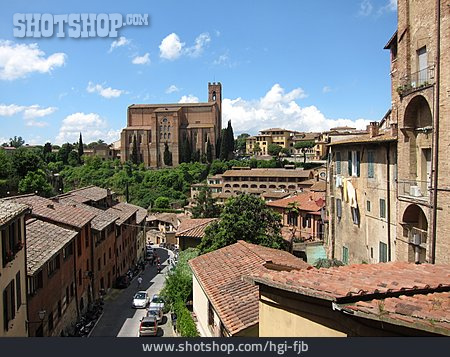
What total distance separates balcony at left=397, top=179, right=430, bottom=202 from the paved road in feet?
41.7

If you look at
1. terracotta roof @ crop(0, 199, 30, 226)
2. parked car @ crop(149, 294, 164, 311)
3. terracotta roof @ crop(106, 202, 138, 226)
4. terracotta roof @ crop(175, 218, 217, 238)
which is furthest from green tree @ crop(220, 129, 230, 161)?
terracotta roof @ crop(0, 199, 30, 226)

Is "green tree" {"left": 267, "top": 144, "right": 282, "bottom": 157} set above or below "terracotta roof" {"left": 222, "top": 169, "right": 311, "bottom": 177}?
above

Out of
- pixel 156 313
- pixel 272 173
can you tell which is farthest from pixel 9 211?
pixel 272 173

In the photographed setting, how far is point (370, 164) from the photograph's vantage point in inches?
846

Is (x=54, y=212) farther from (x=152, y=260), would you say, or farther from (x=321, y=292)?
(x=152, y=260)

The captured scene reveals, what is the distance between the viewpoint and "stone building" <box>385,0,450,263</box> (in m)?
15.2

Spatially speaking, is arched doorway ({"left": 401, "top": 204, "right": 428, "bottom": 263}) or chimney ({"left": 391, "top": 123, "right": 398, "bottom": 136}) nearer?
arched doorway ({"left": 401, "top": 204, "right": 428, "bottom": 263})

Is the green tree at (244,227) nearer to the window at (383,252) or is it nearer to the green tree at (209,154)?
the window at (383,252)

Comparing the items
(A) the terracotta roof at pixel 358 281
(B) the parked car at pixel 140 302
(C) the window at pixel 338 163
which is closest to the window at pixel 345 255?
(C) the window at pixel 338 163

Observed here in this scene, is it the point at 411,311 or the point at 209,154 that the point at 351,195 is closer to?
the point at 411,311

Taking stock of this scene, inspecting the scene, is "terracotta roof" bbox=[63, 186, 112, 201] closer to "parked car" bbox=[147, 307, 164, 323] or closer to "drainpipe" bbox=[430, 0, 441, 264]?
"parked car" bbox=[147, 307, 164, 323]

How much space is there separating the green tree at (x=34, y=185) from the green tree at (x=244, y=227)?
35.0m

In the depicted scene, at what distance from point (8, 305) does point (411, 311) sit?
11.9 meters

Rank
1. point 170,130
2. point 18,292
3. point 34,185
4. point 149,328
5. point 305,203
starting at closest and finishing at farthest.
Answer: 1. point 18,292
2. point 149,328
3. point 305,203
4. point 34,185
5. point 170,130
